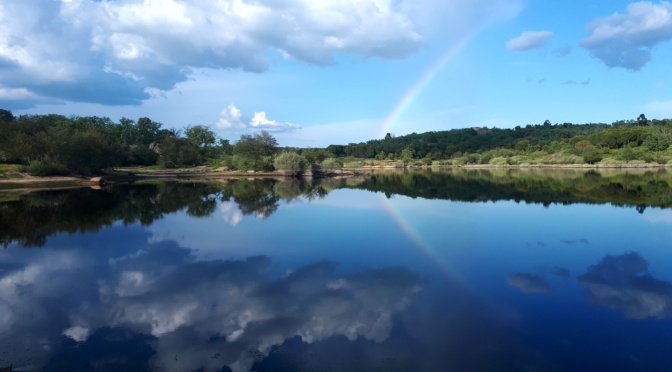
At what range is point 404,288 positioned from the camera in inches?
508

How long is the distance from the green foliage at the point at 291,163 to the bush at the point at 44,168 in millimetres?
32669

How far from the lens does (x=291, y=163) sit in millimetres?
76438

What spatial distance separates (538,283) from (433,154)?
15270 centimetres

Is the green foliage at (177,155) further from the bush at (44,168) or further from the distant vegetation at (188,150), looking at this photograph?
the bush at (44,168)

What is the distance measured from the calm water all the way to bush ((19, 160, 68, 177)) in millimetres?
33235

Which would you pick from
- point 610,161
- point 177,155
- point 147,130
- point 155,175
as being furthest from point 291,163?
point 610,161

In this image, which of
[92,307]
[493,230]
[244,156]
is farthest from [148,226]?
[244,156]

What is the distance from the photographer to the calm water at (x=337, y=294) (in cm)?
862

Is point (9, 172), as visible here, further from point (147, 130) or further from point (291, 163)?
point (147, 130)

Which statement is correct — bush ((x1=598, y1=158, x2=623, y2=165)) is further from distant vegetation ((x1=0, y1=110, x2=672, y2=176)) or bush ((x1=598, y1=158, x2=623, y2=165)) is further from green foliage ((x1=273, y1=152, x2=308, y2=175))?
green foliage ((x1=273, y1=152, x2=308, y2=175))

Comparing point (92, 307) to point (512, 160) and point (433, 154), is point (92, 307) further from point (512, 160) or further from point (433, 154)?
point (433, 154)

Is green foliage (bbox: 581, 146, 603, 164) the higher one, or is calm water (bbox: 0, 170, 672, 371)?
green foliage (bbox: 581, 146, 603, 164)

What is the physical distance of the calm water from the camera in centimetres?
862

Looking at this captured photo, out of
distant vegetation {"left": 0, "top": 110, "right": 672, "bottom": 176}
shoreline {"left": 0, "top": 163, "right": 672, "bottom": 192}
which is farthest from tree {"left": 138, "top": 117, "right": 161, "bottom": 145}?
shoreline {"left": 0, "top": 163, "right": 672, "bottom": 192}
